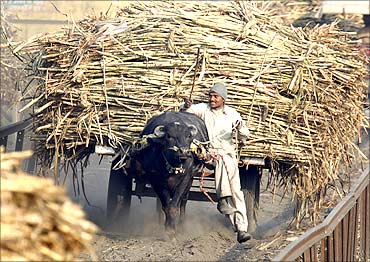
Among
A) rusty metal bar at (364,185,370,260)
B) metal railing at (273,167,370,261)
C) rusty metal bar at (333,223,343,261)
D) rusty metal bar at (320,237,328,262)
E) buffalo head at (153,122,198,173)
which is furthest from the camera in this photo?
rusty metal bar at (364,185,370,260)

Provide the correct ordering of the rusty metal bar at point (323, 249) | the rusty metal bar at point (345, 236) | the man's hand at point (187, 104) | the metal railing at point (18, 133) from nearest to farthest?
1. the rusty metal bar at point (323, 249)
2. the rusty metal bar at point (345, 236)
3. the man's hand at point (187, 104)
4. the metal railing at point (18, 133)

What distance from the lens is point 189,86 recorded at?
8922 mm

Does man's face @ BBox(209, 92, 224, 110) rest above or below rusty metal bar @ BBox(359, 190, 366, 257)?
above

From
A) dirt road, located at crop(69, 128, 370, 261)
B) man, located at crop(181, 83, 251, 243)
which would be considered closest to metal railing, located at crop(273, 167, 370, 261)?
dirt road, located at crop(69, 128, 370, 261)

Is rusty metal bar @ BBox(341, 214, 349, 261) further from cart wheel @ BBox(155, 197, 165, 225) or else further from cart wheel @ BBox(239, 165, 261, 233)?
cart wheel @ BBox(155, 197, 165, 225)

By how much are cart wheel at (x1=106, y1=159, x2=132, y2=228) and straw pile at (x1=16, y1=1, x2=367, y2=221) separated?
54 centimetres

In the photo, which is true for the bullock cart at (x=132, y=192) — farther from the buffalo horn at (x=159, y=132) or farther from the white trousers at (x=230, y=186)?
the buffalo horn at (x=159, y=132)

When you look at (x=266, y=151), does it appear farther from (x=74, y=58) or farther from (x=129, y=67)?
(x=74, y=58)

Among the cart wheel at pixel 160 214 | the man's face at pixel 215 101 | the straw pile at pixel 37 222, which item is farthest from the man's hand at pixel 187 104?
the straw pile at pixel 37 222

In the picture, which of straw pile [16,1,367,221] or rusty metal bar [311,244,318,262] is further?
straw pile [16,1,367,221]

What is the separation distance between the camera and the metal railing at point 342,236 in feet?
17.6

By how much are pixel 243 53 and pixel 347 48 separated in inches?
68.5

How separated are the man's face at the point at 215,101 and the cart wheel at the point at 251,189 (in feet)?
3.35

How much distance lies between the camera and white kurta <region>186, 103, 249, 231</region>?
328 inches
